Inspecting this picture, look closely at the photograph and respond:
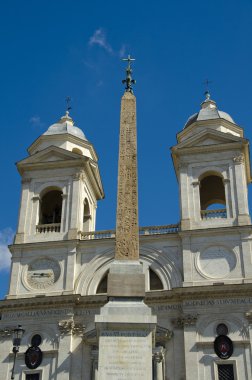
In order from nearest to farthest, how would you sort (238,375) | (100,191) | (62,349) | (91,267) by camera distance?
(238,375), (62,349), (91,267), (100,191)

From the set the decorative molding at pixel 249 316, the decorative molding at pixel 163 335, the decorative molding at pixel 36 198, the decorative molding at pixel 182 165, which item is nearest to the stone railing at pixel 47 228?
the decorative molding at pixel 36 198

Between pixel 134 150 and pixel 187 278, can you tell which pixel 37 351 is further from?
pixel 134 150

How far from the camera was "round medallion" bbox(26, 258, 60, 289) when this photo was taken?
3122 centimetres

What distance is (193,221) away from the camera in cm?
3148

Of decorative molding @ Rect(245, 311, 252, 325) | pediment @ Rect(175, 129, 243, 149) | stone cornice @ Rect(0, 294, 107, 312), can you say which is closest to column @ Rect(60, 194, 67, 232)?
stone cornice @ Rect(0, 294, 107, 312)

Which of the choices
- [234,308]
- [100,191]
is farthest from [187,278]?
[100,191]

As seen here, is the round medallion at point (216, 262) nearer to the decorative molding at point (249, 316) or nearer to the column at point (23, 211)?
the decorative molding at point (249, 316)

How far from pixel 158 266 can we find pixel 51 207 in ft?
29.3

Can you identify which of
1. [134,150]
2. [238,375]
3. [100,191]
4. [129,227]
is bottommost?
[238,375]

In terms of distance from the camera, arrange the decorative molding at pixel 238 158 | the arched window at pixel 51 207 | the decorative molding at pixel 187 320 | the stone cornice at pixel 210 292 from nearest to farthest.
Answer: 1. the decorative molding at pixel 187 320
2. the stone cornice at pixel 210 292
3. the decorative molding at pixel 238 158
4. the arched window at pixel 51 207

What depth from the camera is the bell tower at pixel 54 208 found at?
1235 inches

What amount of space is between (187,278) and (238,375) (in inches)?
203

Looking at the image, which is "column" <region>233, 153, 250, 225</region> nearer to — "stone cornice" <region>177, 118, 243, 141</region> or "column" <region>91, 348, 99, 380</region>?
"stone cornice" <region>177, 118, 243, 141</region>

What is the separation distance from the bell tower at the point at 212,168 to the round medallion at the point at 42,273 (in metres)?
6.96
